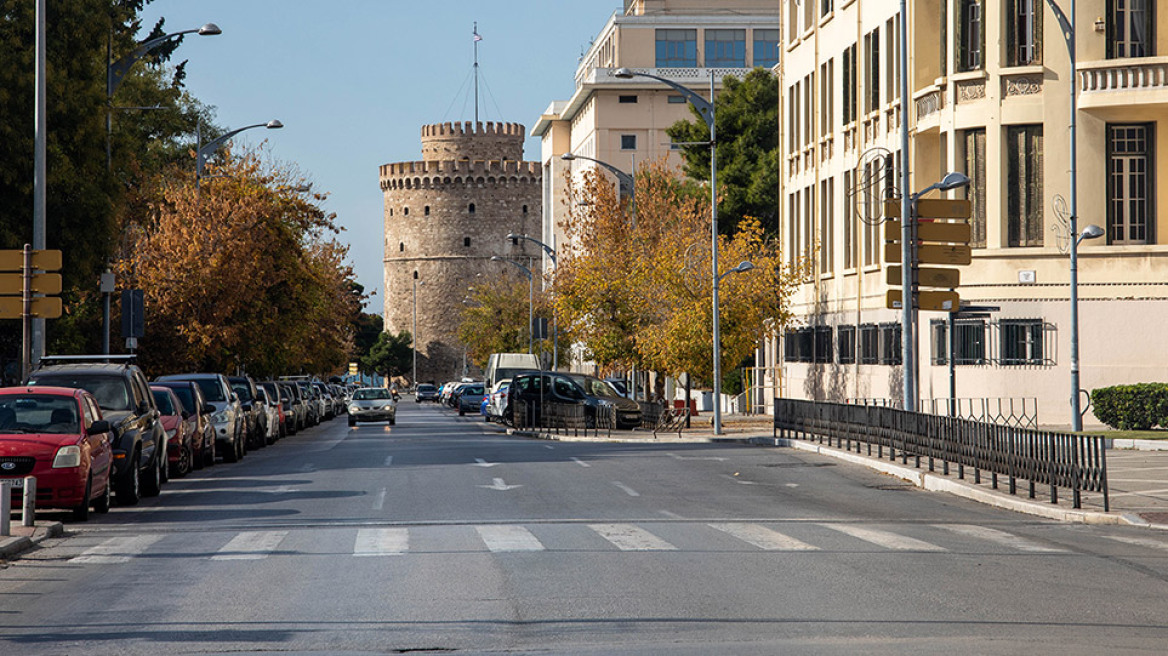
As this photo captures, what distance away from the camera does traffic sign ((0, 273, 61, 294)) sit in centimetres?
2330

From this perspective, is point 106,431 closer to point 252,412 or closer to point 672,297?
point 252,412

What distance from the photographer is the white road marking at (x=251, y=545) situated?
45.8 ft

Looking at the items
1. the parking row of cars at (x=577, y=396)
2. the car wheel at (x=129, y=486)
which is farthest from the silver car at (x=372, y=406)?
the car wheel at (x=129, y=486)

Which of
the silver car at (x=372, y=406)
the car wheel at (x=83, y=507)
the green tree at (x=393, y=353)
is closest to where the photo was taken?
the car wheel at (x=83, y=507)

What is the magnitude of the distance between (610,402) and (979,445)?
24.4 metres

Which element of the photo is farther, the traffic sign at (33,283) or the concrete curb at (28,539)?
the traffic sign at (33,283)

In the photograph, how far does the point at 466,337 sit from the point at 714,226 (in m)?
73.4

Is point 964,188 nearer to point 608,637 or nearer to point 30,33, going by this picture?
point 30,33

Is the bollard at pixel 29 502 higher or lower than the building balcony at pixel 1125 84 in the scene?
lower

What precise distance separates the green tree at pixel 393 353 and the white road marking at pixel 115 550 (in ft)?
394

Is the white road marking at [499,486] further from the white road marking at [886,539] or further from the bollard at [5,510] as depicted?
the bollard at [5,510]

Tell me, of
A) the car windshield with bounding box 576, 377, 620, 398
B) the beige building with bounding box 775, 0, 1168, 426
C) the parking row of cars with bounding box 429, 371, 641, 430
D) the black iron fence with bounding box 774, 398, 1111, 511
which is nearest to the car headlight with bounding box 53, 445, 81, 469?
the black iron fence with bounding box 774, 398, 1111, 511

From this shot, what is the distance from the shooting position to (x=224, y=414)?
31016mm

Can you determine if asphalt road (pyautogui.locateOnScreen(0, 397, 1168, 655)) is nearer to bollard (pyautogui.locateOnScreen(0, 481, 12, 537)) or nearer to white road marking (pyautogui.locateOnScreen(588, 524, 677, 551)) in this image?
white road marking (pyautogui.locateOnScreen(588, 524, 677, 551))
